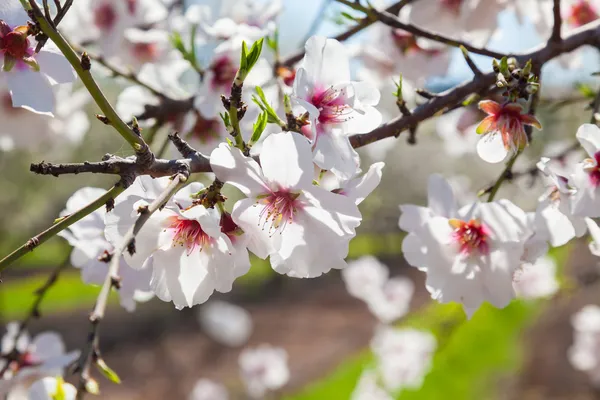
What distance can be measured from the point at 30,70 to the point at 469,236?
0.71m

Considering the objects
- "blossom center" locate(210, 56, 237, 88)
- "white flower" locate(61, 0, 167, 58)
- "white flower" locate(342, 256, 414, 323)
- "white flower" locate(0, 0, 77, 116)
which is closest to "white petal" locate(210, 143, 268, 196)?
"white flower" locate(0, 0, 77, 116)

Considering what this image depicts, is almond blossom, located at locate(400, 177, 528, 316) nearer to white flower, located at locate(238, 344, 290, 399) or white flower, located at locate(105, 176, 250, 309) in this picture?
white flower, located at locate(105, 176, 250, 309)

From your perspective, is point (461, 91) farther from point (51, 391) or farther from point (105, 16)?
point (105, 16)

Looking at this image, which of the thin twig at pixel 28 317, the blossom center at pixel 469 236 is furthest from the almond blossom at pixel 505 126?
the thin twig at pixel 28 317

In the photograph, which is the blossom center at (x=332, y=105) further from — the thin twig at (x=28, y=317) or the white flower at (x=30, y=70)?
the thin twig at (x=28, y=317)

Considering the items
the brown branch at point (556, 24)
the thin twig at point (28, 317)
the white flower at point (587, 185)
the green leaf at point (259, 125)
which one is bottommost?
the thin twig at point (28, 317)

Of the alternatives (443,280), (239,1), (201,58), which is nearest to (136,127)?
(443,280)

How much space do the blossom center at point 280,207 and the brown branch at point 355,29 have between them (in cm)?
49

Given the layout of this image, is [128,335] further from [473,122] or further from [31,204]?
[473,122]

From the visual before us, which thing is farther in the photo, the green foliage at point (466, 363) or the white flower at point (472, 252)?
the green foliage at point (466, 363)

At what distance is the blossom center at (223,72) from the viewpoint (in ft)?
3.76

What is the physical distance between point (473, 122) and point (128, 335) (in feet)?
35.9

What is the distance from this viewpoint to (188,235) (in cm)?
75

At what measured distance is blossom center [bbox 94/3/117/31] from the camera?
1.58 meters
